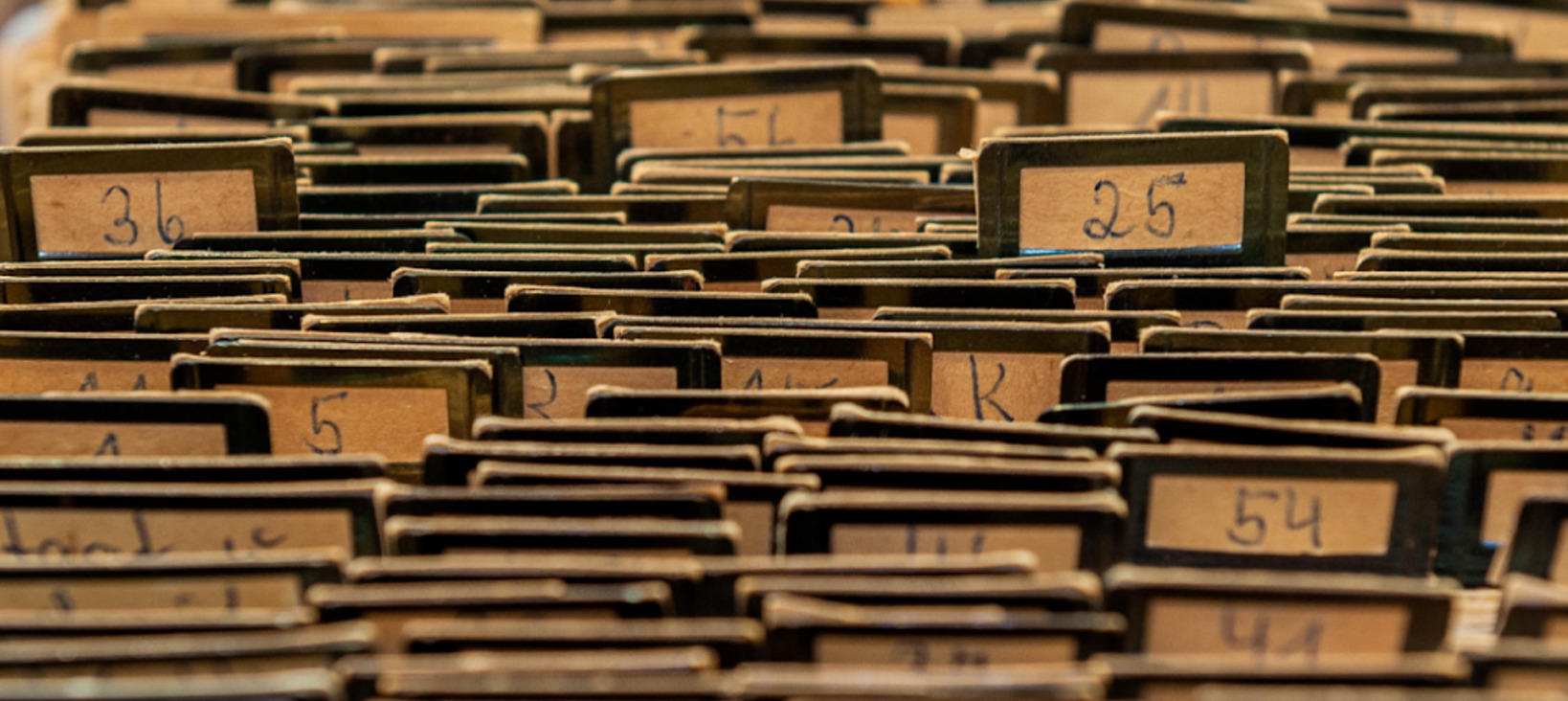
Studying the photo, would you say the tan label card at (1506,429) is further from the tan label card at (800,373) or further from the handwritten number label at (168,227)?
the handwritten number label at (168,227)

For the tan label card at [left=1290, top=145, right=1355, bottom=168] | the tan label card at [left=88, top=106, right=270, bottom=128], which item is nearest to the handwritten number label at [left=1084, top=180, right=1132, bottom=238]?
the tan label card at [left=1290, top=145, right=1355, bottom=168]

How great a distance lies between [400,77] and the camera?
114 inches

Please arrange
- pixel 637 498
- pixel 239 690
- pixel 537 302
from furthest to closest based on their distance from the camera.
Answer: pixel 537 302, pixel 637 498, pixel 239 690

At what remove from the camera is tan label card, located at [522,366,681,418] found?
176 centimetres

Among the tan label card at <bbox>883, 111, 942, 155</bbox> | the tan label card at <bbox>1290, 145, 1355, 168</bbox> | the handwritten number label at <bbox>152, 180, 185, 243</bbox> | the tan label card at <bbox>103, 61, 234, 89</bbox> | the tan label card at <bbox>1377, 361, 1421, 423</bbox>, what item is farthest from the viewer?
the tan label card at <bbox>103, 61, 234, 89</bbox>

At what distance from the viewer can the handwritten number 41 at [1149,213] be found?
6.59 feet

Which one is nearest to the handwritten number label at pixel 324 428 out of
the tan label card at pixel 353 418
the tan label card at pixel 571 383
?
the tan label card at pixel 353 418

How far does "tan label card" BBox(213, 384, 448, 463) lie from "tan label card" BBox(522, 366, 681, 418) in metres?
0.11

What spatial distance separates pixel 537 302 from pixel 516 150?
72 centimetres

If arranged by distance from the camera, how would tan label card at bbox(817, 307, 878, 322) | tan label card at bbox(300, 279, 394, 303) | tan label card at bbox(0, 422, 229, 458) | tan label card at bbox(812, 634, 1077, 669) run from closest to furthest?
tan label card at bbox(812, 634, 1077, 669)
tan label card at bbox(0, 422, 229, 458)
tan label card at bbox(817, 307, 878, 322)
tan label card at bbox(300, 279, 394, 303)

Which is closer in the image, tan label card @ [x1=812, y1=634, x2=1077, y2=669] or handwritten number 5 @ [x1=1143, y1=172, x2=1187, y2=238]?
tan label card @ [x1=812, y1=634, x2=1077, y2=669]

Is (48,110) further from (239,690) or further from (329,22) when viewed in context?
(239,690)

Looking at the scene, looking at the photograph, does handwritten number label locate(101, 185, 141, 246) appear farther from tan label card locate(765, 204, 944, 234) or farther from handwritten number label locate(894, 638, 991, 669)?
handwritten number label locate(894, 638, 991, 669)

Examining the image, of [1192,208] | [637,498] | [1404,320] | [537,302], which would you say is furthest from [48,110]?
[1404,320]
